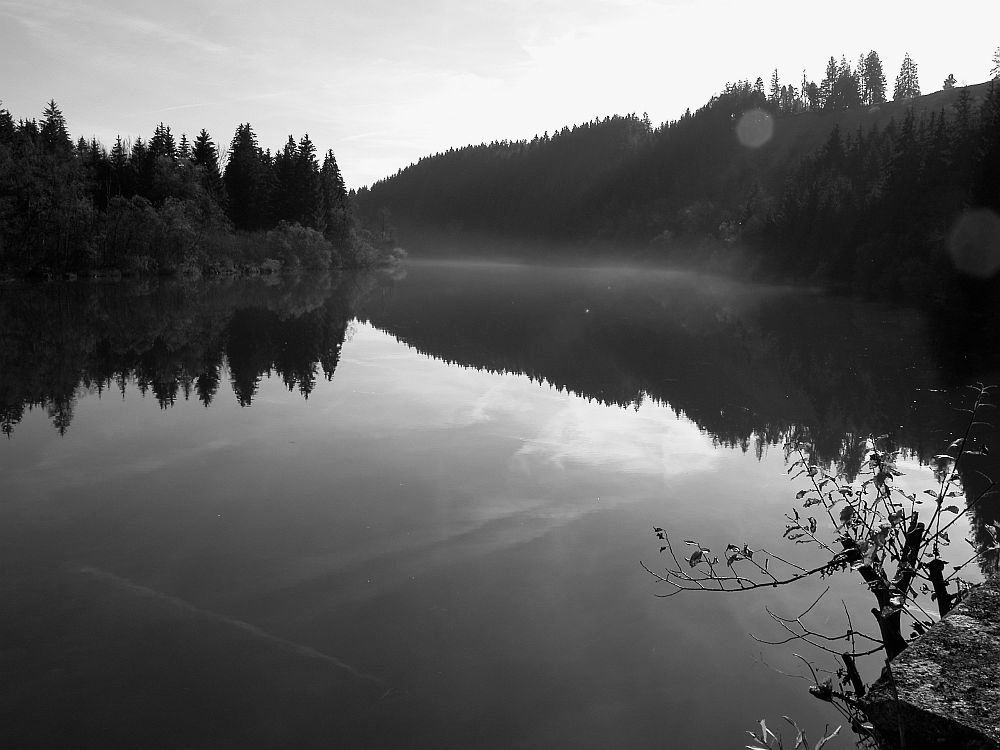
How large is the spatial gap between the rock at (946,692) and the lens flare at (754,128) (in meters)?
164

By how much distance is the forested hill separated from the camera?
53312mm

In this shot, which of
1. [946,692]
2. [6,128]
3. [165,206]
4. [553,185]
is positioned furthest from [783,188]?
[946,692]

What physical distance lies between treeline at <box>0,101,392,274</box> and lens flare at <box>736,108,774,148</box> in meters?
89.4

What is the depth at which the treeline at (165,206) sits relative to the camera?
52.7 m

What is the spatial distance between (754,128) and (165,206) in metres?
130

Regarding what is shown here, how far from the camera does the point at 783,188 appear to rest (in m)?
114

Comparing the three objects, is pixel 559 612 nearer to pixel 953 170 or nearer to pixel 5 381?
pixel 5 381

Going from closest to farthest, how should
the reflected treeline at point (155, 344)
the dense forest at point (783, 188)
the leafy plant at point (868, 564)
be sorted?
1. the leafy plant at point (868, 564)
2. the reflected treeline at point (155, 344)
3. the dense forest at point (783, 188)

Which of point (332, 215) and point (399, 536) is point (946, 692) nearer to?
point (399, 536)

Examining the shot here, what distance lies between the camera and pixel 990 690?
302cm

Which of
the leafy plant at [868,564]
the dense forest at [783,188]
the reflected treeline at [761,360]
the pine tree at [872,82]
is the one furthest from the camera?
the pine tree at [872,82]

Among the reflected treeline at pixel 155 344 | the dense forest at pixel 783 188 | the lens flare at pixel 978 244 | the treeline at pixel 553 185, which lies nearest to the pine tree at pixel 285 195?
the reflected treeline at pixel 155 344

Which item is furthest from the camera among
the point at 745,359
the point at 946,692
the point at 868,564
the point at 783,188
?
the point at 783,188

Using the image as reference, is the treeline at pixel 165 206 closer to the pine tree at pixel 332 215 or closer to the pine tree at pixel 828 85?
the pine tree at pixel 332 215
